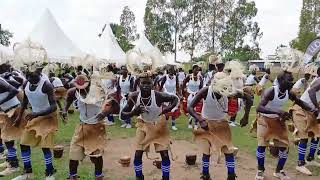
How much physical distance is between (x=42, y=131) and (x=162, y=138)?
6.28 feet

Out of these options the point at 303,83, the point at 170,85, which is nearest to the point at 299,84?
the point at 303,83

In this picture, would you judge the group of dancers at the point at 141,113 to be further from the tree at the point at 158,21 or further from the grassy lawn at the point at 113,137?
the tree at the point at 158,21

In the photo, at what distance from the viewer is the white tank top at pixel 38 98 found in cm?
681

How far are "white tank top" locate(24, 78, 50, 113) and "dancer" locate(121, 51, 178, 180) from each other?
1.32 m

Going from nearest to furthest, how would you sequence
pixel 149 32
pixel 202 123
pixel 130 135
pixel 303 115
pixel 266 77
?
1. pixel 202 123
2. pixel 303 115
3. pixel 130 135
4. pixel 266 77
5. pixel 149 32

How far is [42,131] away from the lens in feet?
22.7

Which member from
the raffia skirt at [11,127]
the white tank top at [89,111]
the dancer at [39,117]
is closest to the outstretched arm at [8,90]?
the dancer at [39,117]

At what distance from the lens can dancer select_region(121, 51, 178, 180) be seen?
651 centimetres

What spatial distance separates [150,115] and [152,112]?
6 cm

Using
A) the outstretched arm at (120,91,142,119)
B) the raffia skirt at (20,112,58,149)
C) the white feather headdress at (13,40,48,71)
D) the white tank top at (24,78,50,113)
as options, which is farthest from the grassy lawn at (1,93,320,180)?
the white feather headdress at (13,40,48,71)

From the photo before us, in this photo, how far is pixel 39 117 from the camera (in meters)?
6.95

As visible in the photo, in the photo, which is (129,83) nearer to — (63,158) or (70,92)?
(63,158)

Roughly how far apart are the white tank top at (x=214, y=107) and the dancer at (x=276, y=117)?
1.95 feet

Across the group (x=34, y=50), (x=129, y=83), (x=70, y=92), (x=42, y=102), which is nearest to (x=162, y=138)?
(x=70, y=92)
